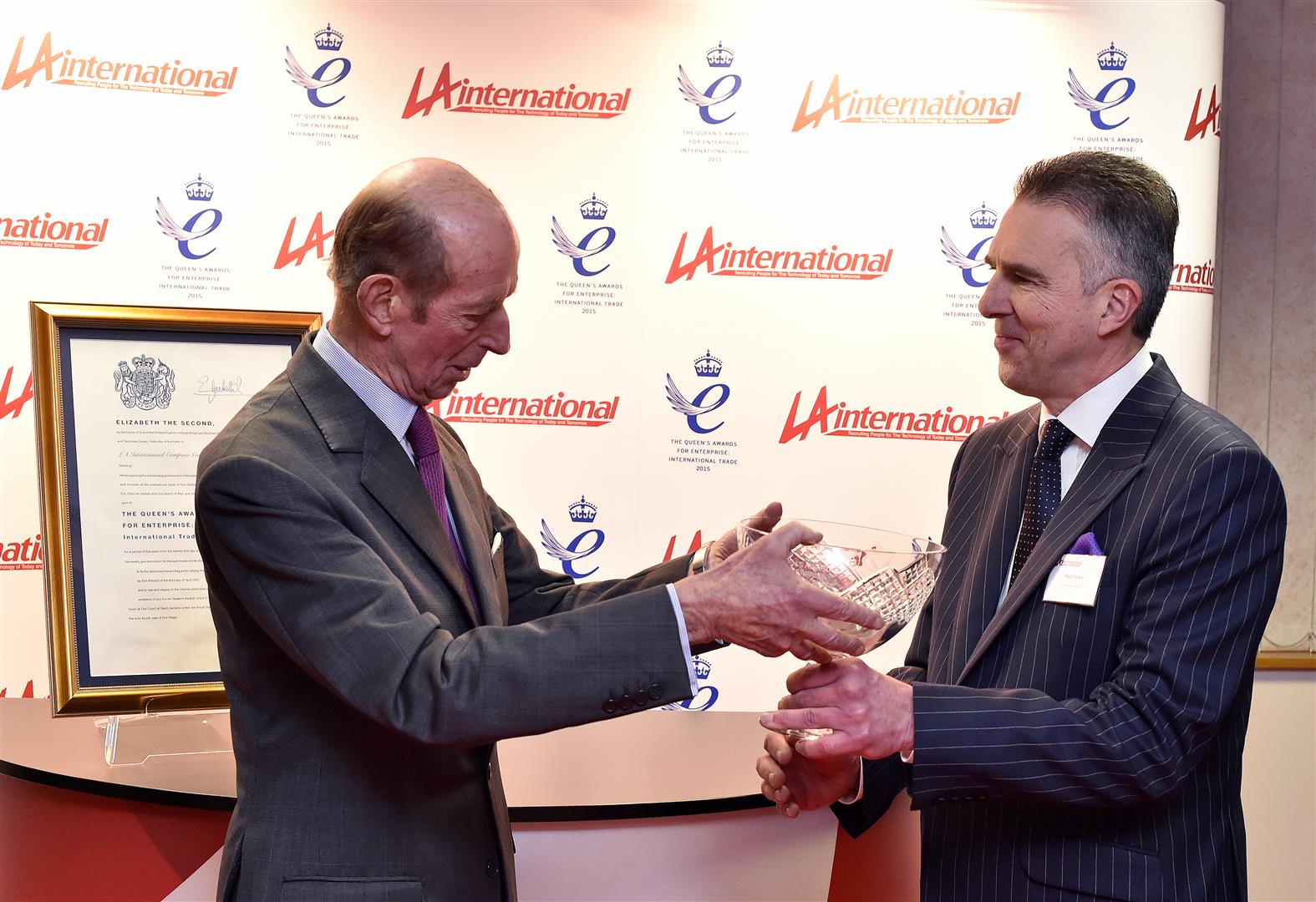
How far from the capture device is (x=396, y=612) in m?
1.42

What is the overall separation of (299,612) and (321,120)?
11.2 feet

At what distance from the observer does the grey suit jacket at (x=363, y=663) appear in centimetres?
138

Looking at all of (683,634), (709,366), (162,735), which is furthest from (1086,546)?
(709,366)

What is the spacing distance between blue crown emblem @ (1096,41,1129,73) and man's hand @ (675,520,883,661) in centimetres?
372

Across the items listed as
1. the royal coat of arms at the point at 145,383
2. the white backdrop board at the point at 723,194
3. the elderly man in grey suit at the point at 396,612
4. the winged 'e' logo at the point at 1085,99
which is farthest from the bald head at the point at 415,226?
the winged 'e' logo at the point at 1085,99

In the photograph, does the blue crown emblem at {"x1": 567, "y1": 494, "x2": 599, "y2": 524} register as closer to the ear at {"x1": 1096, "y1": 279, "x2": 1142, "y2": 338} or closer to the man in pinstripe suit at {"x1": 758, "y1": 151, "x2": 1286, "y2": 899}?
the man in pinstripe suit at {"x1": 758, "y1": 151, "x2": 1286, "y2": 899}

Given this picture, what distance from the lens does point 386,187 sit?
64.8 inches

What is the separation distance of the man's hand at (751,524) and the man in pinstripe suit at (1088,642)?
0.93 feet

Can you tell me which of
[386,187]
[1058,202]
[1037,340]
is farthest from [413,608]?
[1058,202]

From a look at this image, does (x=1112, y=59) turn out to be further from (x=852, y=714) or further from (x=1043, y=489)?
(x=852, y=714)

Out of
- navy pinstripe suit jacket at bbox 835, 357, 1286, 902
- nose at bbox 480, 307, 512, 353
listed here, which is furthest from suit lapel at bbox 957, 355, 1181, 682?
nose at bbox 480, 307, 512, 353

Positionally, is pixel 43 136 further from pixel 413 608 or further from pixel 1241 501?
pixel 1241 501

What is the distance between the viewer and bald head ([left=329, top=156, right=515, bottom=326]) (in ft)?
5.34

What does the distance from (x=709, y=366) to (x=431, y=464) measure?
2.78m
